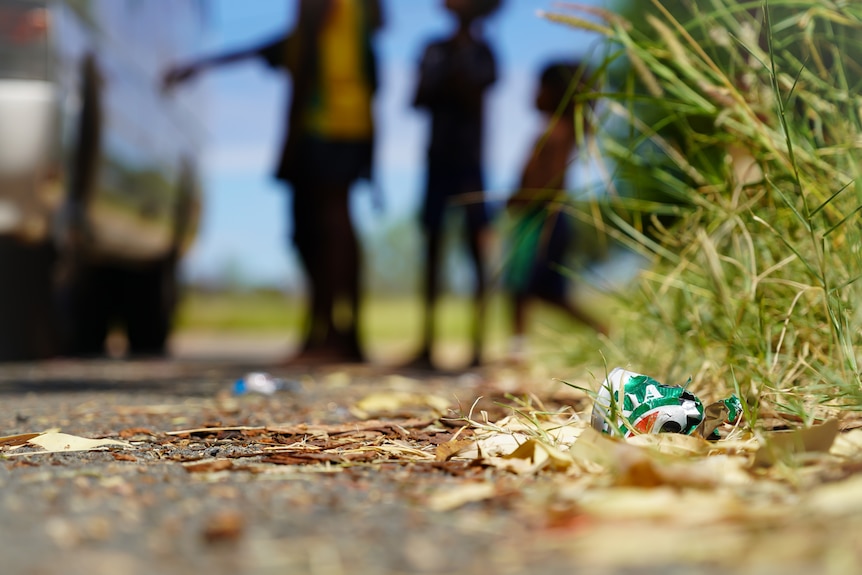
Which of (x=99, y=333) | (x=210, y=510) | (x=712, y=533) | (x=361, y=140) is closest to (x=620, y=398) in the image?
(x=712, y=533)

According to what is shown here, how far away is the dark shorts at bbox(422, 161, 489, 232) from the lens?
5.06 m

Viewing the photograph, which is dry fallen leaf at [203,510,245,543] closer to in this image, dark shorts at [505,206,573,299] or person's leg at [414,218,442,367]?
person's leg at [414,218,442,367]

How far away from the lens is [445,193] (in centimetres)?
509

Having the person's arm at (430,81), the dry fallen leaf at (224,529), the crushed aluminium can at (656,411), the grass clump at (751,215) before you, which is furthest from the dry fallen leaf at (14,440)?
the person's arm at (430,81)

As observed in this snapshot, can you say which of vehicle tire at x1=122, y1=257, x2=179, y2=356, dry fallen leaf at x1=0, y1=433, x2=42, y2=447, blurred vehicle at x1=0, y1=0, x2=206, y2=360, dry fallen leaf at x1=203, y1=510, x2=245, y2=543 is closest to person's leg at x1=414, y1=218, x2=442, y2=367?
blurred vehicle at x1=0, y1=0, x2=206, y2=360

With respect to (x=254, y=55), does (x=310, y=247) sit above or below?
below

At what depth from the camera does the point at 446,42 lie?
16.7 ft

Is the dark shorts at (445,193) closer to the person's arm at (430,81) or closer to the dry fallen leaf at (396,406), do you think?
the person's arm at (430,81)

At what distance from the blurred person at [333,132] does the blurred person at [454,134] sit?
1.04ft

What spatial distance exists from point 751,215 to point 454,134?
3.10 meters

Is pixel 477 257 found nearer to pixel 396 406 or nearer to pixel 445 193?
pixel 445 193

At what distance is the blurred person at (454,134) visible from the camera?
16.4 ft

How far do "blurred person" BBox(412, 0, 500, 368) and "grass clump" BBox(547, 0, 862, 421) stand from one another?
2370 millimetres

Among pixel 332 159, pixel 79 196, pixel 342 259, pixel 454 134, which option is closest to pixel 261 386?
pixel 342 259
